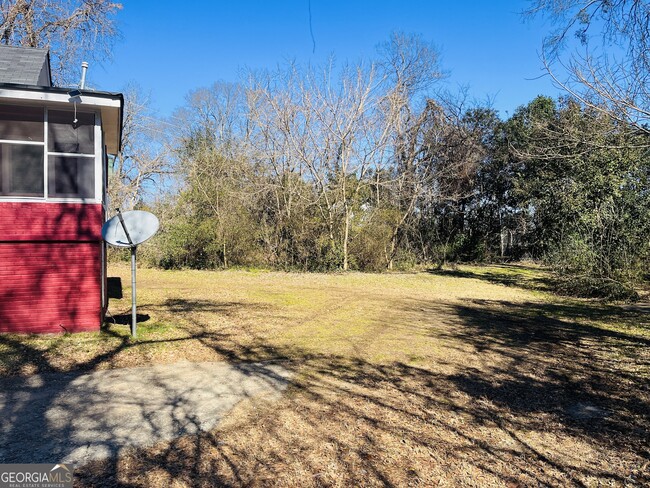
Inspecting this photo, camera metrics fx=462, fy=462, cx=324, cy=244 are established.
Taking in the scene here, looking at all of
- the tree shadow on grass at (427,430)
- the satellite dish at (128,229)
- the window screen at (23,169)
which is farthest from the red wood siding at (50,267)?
the tree shadow on grass at (427,430)

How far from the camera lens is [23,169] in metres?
7.82

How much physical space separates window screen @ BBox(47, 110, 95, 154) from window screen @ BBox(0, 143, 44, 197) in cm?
33

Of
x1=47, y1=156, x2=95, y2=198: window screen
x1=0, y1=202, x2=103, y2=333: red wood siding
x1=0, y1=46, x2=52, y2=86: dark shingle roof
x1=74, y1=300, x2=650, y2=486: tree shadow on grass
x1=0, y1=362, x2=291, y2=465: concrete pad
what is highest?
x1=0, y1=46, x2=52, y2=86: dark shingle roof

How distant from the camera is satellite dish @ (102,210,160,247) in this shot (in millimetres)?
7500

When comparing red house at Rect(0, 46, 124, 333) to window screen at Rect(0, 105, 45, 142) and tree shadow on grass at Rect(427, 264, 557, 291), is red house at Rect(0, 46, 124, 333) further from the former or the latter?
tree shadow on grass at Rect(427, 264, 557, 291)

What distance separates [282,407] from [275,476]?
1.39 m

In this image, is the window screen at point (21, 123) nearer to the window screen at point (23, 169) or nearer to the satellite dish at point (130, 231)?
the window screen at point (23, 169)

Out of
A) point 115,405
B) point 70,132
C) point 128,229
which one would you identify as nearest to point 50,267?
point 128,229

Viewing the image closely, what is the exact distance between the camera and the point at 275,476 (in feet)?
11.2

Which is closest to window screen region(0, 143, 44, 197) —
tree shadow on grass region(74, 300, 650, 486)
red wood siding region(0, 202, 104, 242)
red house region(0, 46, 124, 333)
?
red house region(0, 46, 124, 333)

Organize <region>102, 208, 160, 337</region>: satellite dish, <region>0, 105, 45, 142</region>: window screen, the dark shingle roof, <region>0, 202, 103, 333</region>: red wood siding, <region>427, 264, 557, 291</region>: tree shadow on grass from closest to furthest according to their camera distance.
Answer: <region>0, 202, 103, 333</region>: red wood siding, <region>102, 208, 160, 337</region>: satellite dish, <region>0, 105, 45, 142</region>: window screen, the dark shingle roof, <region>427, 264, 557, 291</region>: tree shadow on grass

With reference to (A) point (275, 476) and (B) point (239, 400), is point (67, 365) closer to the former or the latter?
(B) point (239, 400)

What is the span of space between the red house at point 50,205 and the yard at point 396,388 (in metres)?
0.51

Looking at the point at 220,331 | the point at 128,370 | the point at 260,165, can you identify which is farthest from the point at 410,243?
the point at 128,370
